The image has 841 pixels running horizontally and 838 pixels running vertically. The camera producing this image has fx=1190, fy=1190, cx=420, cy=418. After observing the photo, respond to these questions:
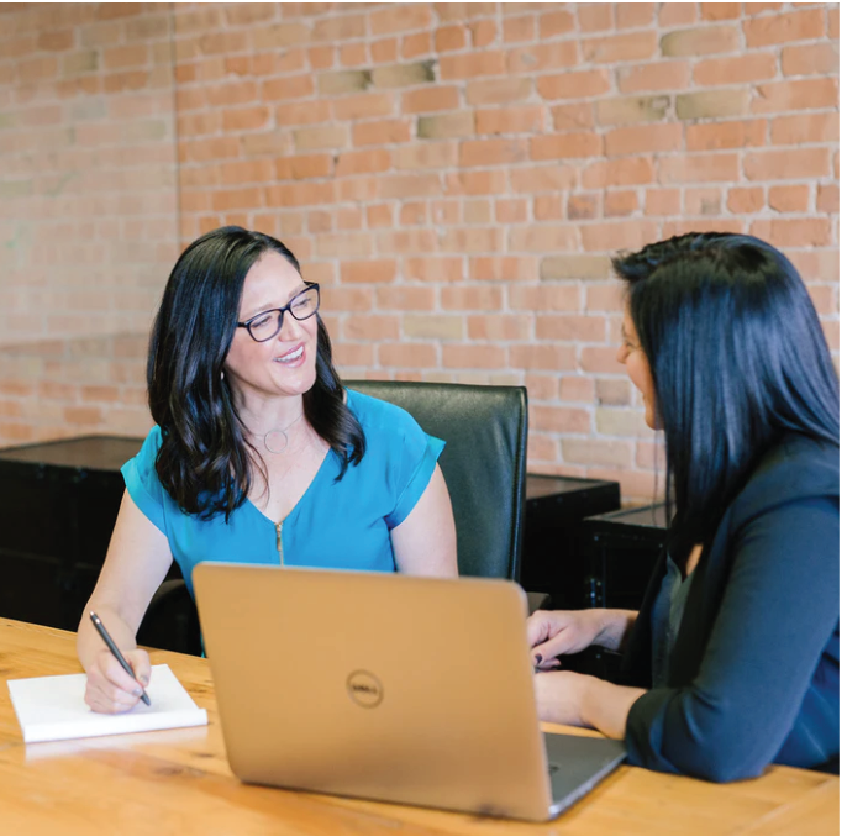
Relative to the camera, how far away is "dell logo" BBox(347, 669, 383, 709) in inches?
42.4

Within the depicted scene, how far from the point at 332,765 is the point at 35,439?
112 inches

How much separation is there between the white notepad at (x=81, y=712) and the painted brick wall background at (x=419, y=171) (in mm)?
1403

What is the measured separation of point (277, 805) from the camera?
1.15 meters

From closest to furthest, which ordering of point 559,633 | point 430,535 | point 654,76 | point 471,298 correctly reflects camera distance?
point 559,633
point 430,535
point 654,76
point 471,298

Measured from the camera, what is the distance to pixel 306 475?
192 centimetres

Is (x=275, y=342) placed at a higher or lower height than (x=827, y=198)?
lower

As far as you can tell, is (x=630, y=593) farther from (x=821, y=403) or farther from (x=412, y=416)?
(x=821, y=403)

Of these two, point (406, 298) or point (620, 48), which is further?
point (406, 298)

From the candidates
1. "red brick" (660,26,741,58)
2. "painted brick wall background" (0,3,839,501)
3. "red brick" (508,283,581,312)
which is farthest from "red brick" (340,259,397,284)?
"red brick" (660,26,741,58)

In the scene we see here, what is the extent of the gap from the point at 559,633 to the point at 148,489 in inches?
28.3

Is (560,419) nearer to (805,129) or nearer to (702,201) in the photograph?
(702,201)

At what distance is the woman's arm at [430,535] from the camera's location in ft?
6.22

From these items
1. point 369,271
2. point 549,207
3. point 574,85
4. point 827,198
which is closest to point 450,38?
point 574,85

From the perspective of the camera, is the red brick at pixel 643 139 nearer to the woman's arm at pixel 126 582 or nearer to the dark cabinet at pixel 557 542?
the dark cabinet at pixel 557 542
